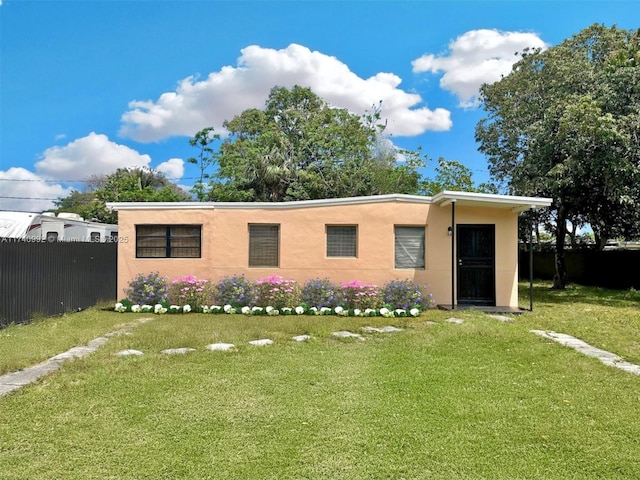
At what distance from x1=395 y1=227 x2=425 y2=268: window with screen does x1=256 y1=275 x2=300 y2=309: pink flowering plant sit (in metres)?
2.37

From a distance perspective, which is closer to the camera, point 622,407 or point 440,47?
point 622,407

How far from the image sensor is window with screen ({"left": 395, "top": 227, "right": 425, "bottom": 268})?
9914 mm

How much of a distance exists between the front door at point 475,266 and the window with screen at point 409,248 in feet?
2.67

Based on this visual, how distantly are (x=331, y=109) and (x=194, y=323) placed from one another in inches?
709

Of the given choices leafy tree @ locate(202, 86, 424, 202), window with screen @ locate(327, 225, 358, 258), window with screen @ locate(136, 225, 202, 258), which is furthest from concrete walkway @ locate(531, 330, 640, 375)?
leafy tree @ locate(202, 86, 424, 202)

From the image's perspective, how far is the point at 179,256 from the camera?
33.5 feet

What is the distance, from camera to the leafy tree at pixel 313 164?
19484 millimetres

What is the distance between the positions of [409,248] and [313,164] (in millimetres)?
11246

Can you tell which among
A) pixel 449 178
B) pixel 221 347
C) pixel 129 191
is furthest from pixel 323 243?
pixel 129 191

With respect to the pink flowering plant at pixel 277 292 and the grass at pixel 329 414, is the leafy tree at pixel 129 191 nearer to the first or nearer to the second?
the pink flowering plant at pixel 277 292

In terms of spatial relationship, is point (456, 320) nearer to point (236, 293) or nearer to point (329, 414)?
point (236, 293)

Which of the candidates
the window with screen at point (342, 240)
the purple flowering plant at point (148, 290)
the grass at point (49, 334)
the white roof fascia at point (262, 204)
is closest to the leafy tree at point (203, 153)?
the white roof fascia at point (262, 204)

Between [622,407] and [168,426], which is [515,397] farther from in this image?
[168,426]

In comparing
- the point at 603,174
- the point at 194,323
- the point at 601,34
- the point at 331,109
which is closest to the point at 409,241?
the point at 194,323
